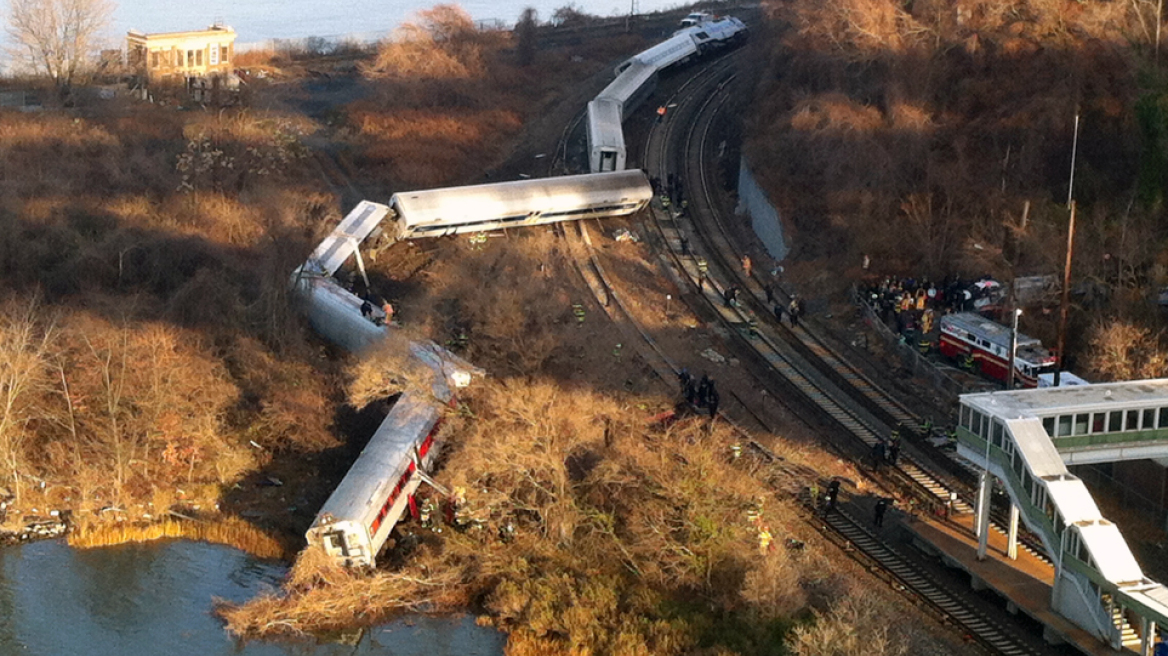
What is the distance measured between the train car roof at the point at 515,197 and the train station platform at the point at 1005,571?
18.9 meters

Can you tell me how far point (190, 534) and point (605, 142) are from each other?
22779mm

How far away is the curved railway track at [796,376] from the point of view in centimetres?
2659

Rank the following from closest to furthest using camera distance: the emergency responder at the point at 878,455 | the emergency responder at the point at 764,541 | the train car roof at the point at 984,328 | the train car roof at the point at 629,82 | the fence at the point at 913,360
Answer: the emergency responder at the point at 764,541
the emergency responder at the point at 878,455
the train car roof at the point at 984,328
the fence at the point at 913,360
the train car roof at the point at 629,82

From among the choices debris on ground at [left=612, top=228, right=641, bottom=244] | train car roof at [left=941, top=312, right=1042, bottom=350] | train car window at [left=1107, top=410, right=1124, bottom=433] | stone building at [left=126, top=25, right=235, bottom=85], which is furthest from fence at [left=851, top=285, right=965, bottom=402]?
stone building at [left=126, top=25, right=235, bottom=85]

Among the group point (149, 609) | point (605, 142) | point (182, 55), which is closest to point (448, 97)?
point (605, 142)

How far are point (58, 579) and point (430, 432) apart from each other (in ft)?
25.3

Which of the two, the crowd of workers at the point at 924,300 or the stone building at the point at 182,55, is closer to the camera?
the crowd of workers at the point at 924,300

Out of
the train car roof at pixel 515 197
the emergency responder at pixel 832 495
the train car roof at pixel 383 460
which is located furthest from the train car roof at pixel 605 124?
the emergency responder at pixel 832 495

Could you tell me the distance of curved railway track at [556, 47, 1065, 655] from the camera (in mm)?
26594

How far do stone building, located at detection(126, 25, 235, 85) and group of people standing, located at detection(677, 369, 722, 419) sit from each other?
31677 millimetres

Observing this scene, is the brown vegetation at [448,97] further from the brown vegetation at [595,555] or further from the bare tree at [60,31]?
the brown vegetation at [595,555]

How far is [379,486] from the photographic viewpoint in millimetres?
28719

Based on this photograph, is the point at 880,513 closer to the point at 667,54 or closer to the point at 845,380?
the point at 845,380

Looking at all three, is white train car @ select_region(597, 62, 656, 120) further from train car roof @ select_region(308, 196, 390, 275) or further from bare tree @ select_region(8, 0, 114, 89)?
bare tree @ select_region(8, 0, 114, 89)
